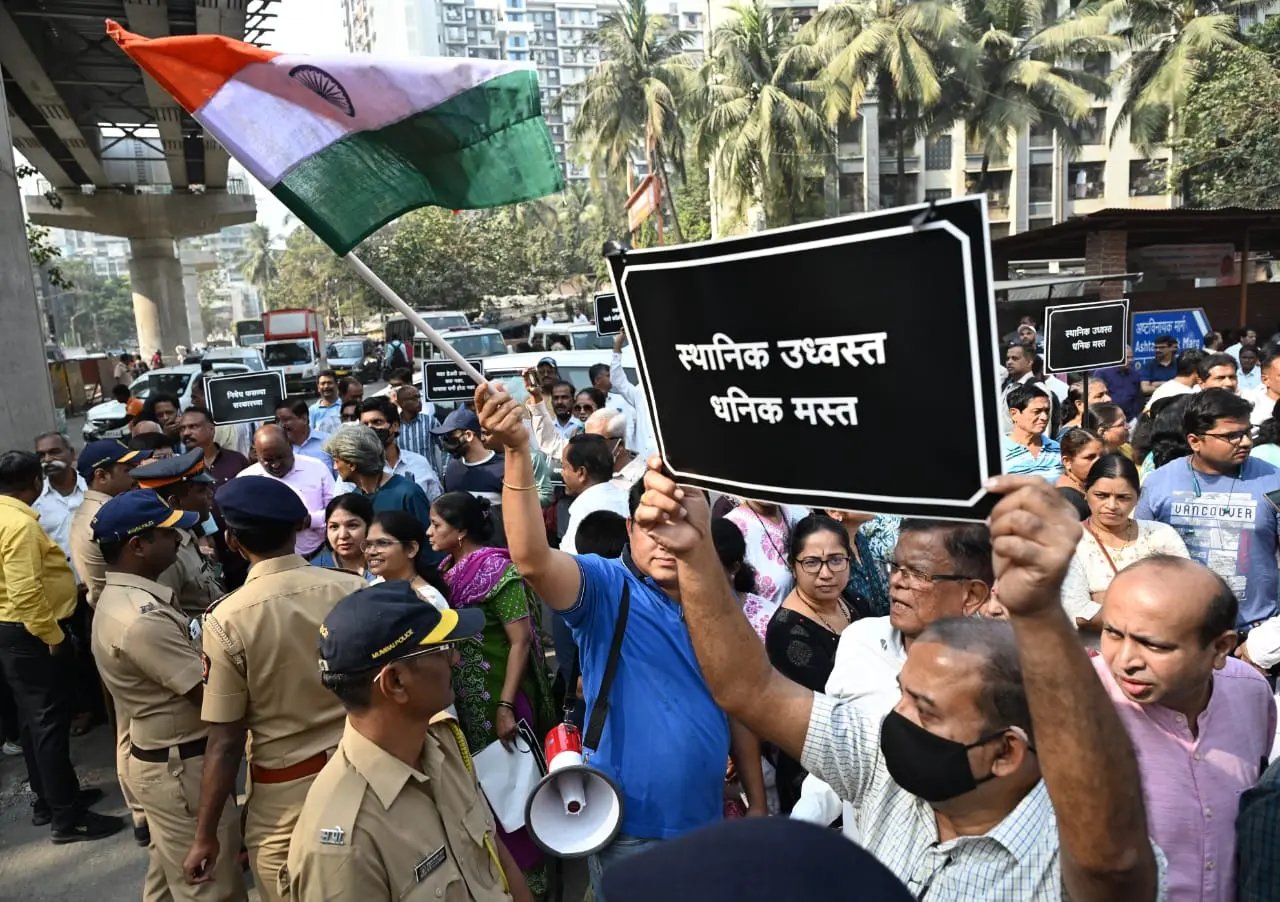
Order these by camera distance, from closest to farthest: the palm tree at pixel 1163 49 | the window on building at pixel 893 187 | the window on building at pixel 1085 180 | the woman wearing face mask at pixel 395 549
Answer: the woman wearing face mask at pixel 395 549
the palm tree at pixel 1163 49
the window on building at pixel 893 187
the window on building at pixel 1085 180

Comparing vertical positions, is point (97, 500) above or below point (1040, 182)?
below

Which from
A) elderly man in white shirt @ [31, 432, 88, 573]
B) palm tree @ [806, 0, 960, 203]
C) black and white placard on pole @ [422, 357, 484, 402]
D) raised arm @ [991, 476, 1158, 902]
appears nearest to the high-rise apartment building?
palm tree @ [806, 0, 960, 203]

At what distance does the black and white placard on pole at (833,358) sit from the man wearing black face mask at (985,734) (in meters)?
0.15

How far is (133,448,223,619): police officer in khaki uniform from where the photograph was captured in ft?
14.4

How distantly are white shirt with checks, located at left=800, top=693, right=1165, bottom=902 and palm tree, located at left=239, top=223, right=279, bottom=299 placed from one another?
11186 centimetres

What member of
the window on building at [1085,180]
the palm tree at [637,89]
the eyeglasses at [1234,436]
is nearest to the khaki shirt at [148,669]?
the eyeglasses at [1234,436]

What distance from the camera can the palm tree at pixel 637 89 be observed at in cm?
3791

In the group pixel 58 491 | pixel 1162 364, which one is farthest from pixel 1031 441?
pixel 58 491

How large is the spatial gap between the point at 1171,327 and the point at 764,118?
79.0ft

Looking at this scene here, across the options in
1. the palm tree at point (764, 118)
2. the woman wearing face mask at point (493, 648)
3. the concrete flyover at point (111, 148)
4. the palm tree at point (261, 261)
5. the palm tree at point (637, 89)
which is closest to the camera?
the woman wearing face mask at point (493, 648)

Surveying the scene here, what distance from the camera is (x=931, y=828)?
1.77 metres

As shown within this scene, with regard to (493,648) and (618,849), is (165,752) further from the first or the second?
(618,849)

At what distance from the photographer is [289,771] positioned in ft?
9.66

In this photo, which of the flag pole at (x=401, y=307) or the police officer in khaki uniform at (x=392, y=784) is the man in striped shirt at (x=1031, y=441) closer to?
the flag pole at (x=401, y=307)
